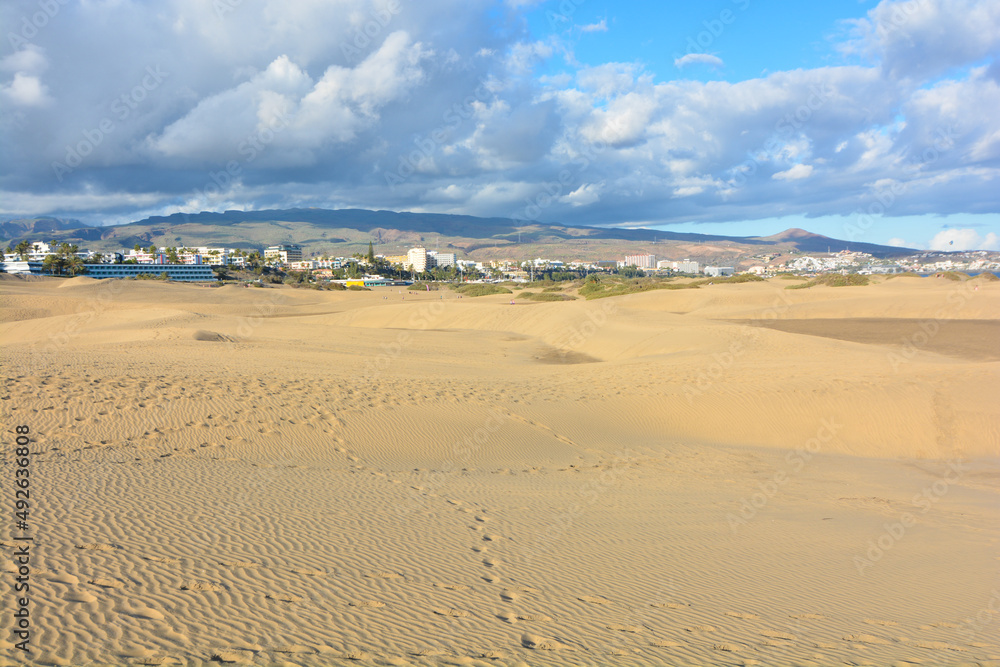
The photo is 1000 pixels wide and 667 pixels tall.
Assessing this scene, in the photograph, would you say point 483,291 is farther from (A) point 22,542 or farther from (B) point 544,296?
(A) point 22,542

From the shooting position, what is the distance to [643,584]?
19.4 ft

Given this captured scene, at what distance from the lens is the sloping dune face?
4.65 meters

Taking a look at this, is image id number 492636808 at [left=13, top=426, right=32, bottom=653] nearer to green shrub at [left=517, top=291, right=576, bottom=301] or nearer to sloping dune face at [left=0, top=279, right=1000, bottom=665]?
sloping dune face at [left=0, top=279, right=1000, bottom=665]

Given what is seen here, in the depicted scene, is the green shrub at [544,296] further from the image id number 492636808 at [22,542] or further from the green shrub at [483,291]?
the image id number 492636808 at [22,542]

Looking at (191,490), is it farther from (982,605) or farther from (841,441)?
(841,441)

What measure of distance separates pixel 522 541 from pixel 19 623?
4.52m

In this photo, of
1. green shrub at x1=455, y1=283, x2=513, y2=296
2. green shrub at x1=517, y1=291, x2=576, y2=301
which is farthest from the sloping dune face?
green shrub at x1=455, y1=283, x2=513, y2=296
